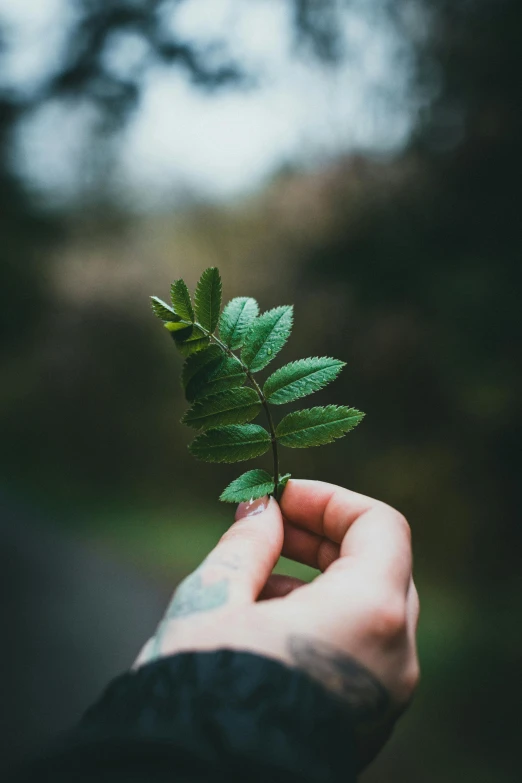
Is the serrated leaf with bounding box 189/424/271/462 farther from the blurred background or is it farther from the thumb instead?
the blurred background

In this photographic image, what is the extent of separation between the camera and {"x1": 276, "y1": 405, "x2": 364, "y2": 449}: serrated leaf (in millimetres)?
512

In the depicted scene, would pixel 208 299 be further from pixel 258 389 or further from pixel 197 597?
pixel 197 597

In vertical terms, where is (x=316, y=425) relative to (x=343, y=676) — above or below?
above

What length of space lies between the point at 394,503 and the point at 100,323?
48.0 inches

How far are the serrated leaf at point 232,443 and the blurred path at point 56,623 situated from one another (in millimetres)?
1305

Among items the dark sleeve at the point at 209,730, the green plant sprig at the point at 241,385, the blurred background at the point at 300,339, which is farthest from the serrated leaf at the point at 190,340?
the blurred background at the point at 300,339

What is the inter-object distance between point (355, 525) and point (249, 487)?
104 millimetres

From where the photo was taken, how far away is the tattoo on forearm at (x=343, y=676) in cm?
38

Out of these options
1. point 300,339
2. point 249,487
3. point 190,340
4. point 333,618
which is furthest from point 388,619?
point 300,339

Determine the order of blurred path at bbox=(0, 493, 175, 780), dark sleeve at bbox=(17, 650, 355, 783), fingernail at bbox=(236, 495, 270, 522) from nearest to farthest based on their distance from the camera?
dark sleeve at bbox=(17, 650, 355, 783) < fingernail at bbox=(236, 495, 270, 522) < blurred path at bbox=(0, 493, 175, 780)

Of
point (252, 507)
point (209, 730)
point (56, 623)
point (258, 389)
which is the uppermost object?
point (258, 389)

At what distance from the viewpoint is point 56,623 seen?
1.79 m

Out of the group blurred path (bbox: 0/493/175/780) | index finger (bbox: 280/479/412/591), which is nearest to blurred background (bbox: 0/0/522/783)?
blurred path (bbox: 0/493/175/780)

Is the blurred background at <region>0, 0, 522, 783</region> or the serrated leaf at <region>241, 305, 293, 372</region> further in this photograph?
the blurred background at <region>0, 0, 522, 783</region>
